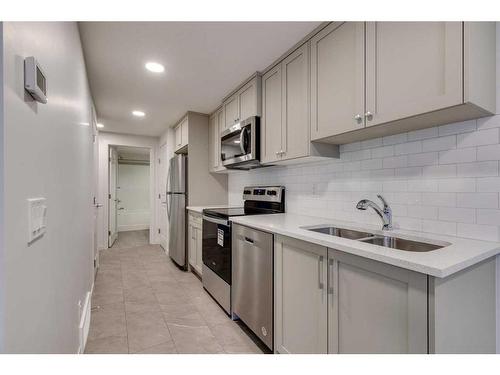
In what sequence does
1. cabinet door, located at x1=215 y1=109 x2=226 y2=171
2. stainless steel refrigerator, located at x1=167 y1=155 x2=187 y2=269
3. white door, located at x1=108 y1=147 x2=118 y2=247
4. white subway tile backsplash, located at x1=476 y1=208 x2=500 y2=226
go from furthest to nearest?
white door, located at x1=108 y1=147 x2=118 y2=247 < stainless steel refrigerator, located at x1=167 y1=155 x2=187 y2=269 < cabinet door, located at x1=215 y1=109 x2=226 y2=171 < white subway tile backsplash, located at x1=476 y1=208 x2=500 y2=226

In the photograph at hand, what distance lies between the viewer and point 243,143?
8.05 feet

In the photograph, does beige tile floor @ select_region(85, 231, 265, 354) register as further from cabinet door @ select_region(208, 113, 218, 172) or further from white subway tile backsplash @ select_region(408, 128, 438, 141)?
white subway tile backsplash @ select_region(408, 128, 438, 141)

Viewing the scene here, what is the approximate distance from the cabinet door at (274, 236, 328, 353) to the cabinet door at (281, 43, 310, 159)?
0.76 meters

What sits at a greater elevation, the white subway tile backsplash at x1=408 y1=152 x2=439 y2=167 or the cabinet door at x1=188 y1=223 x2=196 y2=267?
the white subway tile backsplash at x1=408 y1=152 x2=439 y2=167

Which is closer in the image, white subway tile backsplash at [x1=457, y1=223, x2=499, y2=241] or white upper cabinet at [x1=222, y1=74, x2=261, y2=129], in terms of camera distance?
white subway tile backsplash at [x1=457, y1=223, x2=499, y2=241]

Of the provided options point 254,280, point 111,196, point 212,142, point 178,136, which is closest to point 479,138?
point 254,280

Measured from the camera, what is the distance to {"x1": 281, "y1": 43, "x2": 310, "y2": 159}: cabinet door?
5.97 ft

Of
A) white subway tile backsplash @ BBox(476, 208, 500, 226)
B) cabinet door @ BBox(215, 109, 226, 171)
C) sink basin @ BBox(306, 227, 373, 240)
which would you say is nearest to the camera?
white subway tile backsplash @ BBox(476, 208, 500, 226)

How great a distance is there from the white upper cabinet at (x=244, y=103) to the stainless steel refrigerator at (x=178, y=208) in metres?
1.02

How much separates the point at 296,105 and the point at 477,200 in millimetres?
1257

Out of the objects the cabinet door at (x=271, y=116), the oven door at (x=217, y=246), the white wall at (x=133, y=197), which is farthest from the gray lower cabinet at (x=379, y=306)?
the white wall at (x=133, y=197)

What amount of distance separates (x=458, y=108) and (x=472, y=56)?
0.20 meters

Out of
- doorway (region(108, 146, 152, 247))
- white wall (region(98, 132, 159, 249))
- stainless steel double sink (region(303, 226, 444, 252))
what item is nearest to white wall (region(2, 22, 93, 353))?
stainless steel double sink (region(303, 226, 444, 252))

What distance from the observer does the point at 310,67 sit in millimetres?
1779
